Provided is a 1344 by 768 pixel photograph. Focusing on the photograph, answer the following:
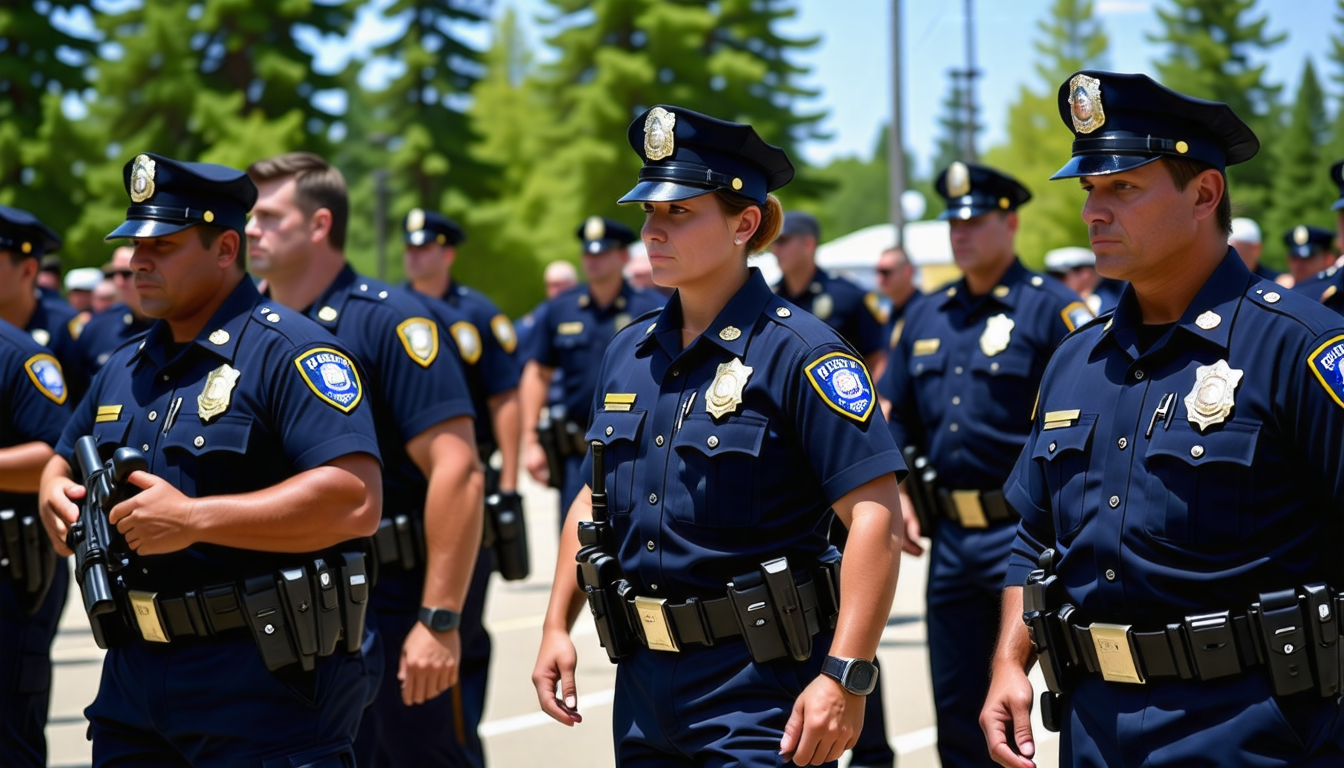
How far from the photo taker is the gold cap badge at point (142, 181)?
154 inches

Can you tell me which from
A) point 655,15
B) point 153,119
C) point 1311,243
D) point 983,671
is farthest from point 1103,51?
point 983,671

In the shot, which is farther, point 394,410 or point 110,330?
point 110,330

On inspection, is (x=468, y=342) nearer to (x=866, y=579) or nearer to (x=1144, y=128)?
(x=866, y=579)

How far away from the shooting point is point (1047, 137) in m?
60.9

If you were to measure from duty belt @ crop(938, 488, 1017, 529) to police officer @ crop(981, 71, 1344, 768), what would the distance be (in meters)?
2.63

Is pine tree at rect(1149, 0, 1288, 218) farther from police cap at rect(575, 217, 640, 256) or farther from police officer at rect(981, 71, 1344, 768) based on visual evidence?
police officer at rect(981, 71, 1344, 768)

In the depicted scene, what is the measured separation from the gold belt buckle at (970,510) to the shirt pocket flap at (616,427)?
8.71 ft

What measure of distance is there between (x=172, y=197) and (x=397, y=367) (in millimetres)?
1326

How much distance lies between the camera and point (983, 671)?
19.0 ft

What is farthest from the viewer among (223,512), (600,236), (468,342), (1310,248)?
(1310,248)

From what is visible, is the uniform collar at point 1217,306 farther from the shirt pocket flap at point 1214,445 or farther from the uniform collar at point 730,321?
the uniform collar at point 730,321

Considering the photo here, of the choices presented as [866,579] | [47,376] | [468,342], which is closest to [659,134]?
[866,579]

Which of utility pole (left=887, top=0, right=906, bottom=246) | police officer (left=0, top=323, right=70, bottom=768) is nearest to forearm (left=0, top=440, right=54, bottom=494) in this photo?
police officer (left=0, top=323, right=70, bottom=768)

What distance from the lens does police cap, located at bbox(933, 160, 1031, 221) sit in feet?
21.0
